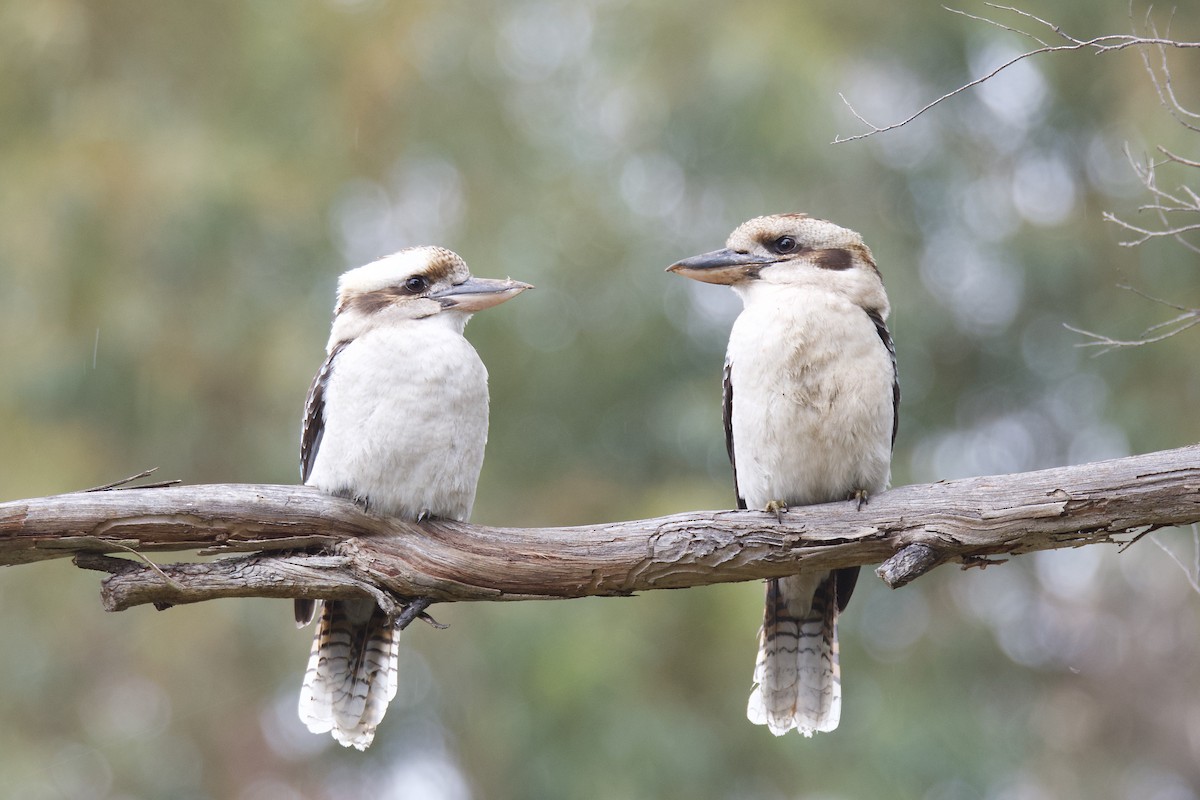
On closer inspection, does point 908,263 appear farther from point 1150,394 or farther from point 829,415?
point 829,415

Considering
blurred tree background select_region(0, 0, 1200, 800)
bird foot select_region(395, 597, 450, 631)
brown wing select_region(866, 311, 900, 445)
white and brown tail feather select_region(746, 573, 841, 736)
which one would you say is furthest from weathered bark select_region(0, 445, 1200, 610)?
blurred tree background select_region(0, 0, 1200, 800)

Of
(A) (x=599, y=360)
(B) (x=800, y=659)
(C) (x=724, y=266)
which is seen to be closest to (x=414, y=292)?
(C) (x=724, y=266)

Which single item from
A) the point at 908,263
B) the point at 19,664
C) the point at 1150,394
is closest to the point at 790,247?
the point at 908,263

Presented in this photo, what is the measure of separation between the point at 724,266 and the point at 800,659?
1169mm

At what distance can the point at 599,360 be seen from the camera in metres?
8.74

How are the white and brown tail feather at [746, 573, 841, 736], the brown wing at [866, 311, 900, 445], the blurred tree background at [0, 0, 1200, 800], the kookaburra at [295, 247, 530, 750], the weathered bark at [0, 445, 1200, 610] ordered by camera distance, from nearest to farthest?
the weathered bark at [0, 445, 1200, 610]
the kookaburra at [295, 247, 530, 750]
the brown wing at [866, 311, 900, 445]
the white and brown tail feather at [746, 573, 841, 736]
the blurred tree background at [0, 0, 1200, 800]

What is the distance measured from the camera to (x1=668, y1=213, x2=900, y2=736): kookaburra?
3.69 m

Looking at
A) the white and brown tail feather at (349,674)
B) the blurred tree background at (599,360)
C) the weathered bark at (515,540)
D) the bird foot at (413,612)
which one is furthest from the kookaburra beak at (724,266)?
the blurred tree background at (599,360)

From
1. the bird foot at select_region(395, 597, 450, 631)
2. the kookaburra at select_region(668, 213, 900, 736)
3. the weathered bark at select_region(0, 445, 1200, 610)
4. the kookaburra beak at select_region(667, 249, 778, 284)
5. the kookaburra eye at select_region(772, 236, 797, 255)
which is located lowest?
the bird foot at select_region(395, 597, 450, 631)

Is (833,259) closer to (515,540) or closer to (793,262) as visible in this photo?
(793,262)

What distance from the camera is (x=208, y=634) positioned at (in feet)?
26.9

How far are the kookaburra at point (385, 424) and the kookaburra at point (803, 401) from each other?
0.68 m

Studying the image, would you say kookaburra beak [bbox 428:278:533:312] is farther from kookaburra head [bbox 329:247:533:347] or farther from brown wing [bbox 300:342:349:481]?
brown wing [bbox 300:342:349:481]

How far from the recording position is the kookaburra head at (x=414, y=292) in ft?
13.0
